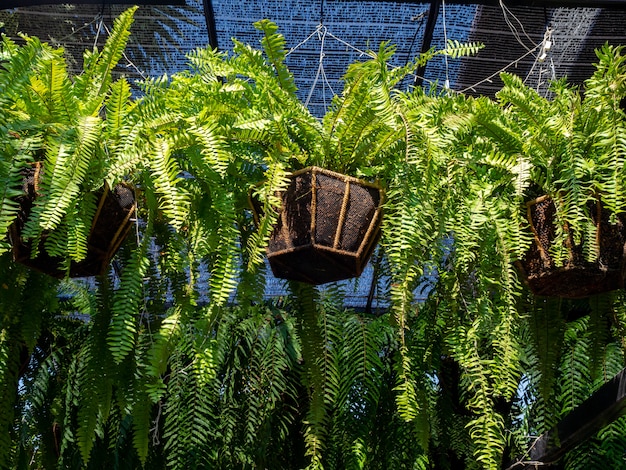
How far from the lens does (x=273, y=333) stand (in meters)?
3.52

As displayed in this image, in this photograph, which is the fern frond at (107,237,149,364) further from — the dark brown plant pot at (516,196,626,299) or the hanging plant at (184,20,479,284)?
the dark brown plant pot at (516,196,626,299)

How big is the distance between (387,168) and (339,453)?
1.51 metres

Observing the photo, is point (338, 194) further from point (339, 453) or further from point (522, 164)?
point (339, 453)

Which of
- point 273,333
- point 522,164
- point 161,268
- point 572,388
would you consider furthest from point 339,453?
point 522,164

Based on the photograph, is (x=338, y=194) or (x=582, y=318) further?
(x=582, y=318)

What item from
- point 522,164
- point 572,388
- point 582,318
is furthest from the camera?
point 582,318

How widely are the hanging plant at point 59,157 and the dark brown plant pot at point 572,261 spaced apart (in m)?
0.97

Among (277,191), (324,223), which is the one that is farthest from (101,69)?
(324,223)

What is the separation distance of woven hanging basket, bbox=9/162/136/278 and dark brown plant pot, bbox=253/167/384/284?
0.35 metres

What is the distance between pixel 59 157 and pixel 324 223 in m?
0.59

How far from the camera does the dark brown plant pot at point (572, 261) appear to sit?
6.84 ft

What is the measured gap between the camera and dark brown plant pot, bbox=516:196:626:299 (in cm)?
208

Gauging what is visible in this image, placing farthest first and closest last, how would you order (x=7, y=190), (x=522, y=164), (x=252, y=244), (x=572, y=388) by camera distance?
(x=572, y=388)
(x=522, y=164)
(x=252, y=244)
(x=7, y=190)

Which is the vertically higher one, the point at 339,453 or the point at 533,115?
the point at 533,115
